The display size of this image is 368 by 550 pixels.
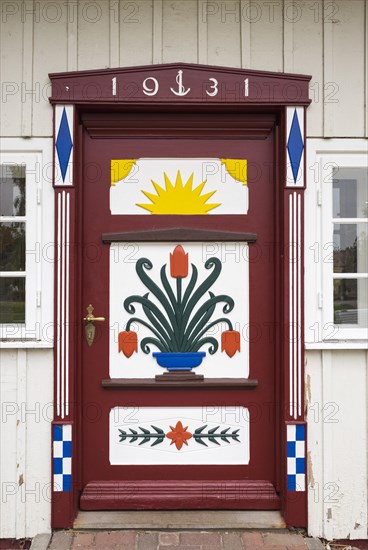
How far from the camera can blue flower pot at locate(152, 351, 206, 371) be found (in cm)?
353

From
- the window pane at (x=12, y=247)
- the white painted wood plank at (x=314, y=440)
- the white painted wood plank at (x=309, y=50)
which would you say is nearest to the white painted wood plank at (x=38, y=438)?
the window pane at (x=12, y=247)

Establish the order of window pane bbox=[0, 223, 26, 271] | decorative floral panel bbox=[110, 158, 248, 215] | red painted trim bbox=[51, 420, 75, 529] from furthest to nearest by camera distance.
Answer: decorative floral panel bbox=[110, 158, 248, 215] < window pane bbox=[0, 223, 26, 271] < red painted trim bbox=[51, 420, 75, 529]

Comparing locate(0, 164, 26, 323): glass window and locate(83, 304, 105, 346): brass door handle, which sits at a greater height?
locate(0, 164, 26, 323): glass window

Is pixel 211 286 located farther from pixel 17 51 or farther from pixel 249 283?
pixel 17 51

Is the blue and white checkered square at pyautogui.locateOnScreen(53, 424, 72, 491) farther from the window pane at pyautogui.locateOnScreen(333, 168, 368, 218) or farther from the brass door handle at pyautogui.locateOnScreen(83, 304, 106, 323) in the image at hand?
the window pane at pyautogui.locateOnScreen(333, 168, 368, 218)

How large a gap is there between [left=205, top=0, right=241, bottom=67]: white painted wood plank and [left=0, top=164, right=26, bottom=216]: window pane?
138 centimetres

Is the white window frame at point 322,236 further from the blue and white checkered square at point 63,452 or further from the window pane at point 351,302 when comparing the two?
the blue and white checkered square at point 63,452

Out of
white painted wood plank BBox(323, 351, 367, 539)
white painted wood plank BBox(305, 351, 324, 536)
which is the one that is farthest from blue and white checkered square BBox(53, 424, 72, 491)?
white painted wood plank BBox(323, 351, 367, 539)

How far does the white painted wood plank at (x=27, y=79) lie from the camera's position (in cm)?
339

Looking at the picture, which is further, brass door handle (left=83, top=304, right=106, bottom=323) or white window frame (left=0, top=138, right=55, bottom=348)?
brass door handle (left=83, top=304, right=106, bottom=323)

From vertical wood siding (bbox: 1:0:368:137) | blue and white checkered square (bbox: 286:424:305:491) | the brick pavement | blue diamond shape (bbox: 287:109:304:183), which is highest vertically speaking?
vertical wood siding (bbox: 1:0:368:137)

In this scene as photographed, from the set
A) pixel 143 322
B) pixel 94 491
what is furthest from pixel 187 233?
pixel 94 491

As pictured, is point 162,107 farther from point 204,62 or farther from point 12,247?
point 12,247

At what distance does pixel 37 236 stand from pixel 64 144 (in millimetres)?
589
